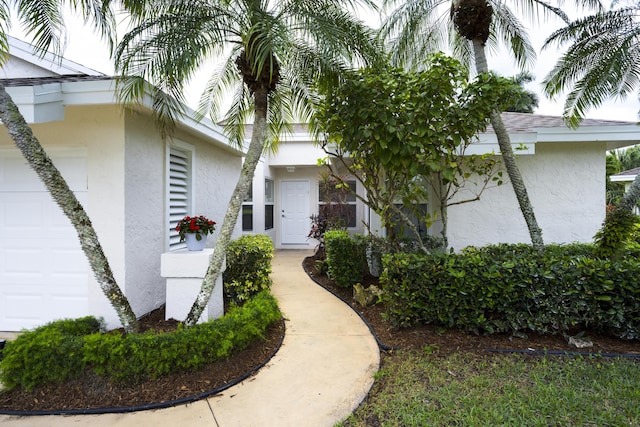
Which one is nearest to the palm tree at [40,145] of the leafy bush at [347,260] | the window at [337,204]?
the leafy bush at [347,260]

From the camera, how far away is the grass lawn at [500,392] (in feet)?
9.01

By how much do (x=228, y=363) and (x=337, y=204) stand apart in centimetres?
760

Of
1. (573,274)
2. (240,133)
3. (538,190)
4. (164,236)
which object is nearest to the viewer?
(573,274)

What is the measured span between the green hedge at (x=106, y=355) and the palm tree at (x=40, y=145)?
415 millimetres

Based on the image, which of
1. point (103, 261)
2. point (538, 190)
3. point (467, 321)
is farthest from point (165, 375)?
point (538, 190)

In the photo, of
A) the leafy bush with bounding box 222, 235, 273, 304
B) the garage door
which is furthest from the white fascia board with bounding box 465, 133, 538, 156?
the garage door

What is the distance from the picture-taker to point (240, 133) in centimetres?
641

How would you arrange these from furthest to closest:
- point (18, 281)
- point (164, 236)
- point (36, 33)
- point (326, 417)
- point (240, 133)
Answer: point (240, 133) → point (164, 236) → point (18, 281) → point (36, 33) → point (326, 417)

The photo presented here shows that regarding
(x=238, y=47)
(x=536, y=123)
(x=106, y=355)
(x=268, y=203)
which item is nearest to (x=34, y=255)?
(x=106, y=355)

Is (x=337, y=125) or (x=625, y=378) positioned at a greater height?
(x=337, y=125)

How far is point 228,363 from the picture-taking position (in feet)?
11.9

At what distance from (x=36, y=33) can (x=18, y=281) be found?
3308 mm

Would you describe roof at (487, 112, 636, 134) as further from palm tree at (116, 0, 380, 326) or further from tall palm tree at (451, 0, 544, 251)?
palm tree at (116, 0, 380, 326)

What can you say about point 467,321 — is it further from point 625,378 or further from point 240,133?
point 240,133
